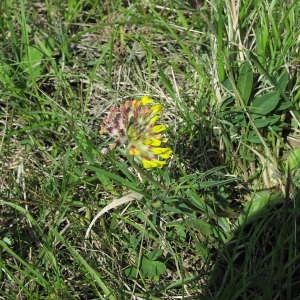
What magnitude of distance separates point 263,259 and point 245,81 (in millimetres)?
743

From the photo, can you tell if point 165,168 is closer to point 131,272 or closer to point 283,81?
point 131,272

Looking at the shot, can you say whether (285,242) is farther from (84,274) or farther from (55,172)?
(55,172)

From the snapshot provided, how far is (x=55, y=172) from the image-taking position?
8.30 feet

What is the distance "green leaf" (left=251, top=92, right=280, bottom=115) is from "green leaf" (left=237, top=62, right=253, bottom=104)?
0.05 meters

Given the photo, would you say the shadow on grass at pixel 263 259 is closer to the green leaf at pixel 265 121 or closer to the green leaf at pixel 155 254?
the green leaf at pixel 155 254

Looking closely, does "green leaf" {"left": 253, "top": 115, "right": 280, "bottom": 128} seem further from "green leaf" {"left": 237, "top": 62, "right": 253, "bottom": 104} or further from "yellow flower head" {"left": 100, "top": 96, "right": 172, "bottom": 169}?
"yellow flower head" {"left": 100, "top": 96, "right": 172, "bottom": 169}

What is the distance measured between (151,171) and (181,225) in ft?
0.84

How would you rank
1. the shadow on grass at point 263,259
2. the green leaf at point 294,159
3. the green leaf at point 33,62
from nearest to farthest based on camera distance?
the shadow on grass at point 263,259 → the green leaf at point 294,159 → the green leaf at point 33,62

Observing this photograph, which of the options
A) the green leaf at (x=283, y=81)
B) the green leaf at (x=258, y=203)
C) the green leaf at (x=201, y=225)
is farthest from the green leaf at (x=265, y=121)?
the green leaf at (x=201, y=225)

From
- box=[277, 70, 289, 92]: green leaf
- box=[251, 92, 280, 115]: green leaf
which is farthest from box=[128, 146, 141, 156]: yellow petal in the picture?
box=[277, 70, 289, 92]: green leaf

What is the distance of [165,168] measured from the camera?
2.34 metres

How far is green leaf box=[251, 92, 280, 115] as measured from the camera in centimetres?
238

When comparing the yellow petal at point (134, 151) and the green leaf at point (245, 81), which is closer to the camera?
the yellow petal at point (134, 151)

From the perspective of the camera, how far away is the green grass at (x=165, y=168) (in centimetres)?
218
